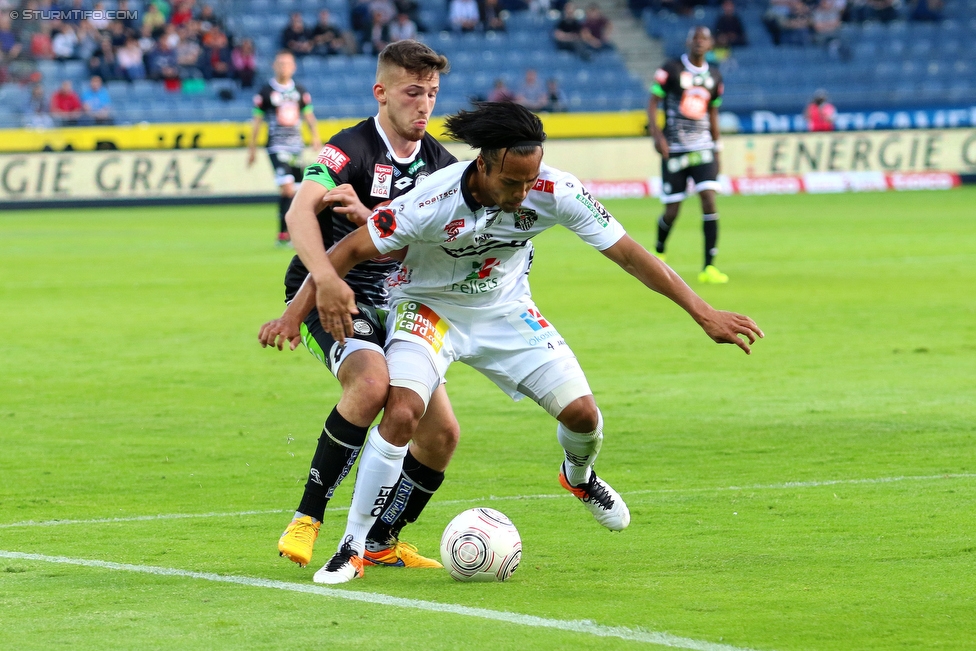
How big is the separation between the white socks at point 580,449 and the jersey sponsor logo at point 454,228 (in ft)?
2.87

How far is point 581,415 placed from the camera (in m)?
5.62

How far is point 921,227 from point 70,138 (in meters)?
16.7

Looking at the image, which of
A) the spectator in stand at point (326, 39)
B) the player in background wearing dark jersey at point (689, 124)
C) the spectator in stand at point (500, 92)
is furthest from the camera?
the spectator in stand at point (326, 39)

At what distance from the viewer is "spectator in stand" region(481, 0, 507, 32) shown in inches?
1481

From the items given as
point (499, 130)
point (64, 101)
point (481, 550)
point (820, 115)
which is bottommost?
point (820, 115)

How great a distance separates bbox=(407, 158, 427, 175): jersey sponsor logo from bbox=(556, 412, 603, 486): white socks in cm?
115

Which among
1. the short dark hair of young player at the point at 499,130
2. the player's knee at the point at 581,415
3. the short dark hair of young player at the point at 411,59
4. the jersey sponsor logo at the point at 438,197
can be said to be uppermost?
the short dark hair of young player at the point at 411,59

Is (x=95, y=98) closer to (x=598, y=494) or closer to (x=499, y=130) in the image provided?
(x=598, y=494)

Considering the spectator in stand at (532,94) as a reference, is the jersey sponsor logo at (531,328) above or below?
above

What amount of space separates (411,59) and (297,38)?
30260mm

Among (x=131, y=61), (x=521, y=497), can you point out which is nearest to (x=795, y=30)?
(x=131, y=61)

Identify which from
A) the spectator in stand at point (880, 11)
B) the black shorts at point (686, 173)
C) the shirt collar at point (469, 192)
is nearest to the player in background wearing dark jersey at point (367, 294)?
the shirt collar at point (469, 192)

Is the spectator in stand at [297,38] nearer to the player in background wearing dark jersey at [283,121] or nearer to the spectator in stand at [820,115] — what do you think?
the spectator in stand at [820,115]

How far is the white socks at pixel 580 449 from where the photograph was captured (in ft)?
18.8
